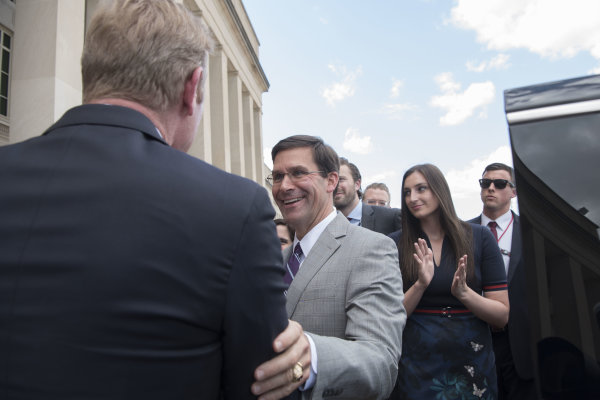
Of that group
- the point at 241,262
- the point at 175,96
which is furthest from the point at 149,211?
the point at 175,96

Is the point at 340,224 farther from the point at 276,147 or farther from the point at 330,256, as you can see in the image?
the point at 276,147

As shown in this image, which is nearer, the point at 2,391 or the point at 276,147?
the point at 2,391

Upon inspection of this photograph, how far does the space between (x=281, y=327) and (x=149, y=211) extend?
17.0 inches

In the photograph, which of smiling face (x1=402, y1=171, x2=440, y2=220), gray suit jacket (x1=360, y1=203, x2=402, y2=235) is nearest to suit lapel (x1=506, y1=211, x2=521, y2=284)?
smiling face (x1=402, y1=171, x2=440, y2=220)

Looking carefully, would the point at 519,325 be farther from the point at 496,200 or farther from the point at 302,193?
the point at 496,200

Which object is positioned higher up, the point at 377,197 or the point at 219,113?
the point at 219,113

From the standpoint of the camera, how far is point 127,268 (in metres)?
0.88

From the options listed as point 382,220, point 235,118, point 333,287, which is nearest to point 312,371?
point 333,287

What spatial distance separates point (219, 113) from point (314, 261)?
790 inches

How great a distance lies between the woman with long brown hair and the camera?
9.16ft

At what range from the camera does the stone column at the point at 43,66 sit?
786 cm

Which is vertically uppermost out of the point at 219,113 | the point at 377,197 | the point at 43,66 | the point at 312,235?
the point at 219,113

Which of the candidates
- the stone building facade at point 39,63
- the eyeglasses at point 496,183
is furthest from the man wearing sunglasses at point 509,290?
the stone building facade at point 39,63

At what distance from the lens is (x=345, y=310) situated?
78.1 inches
